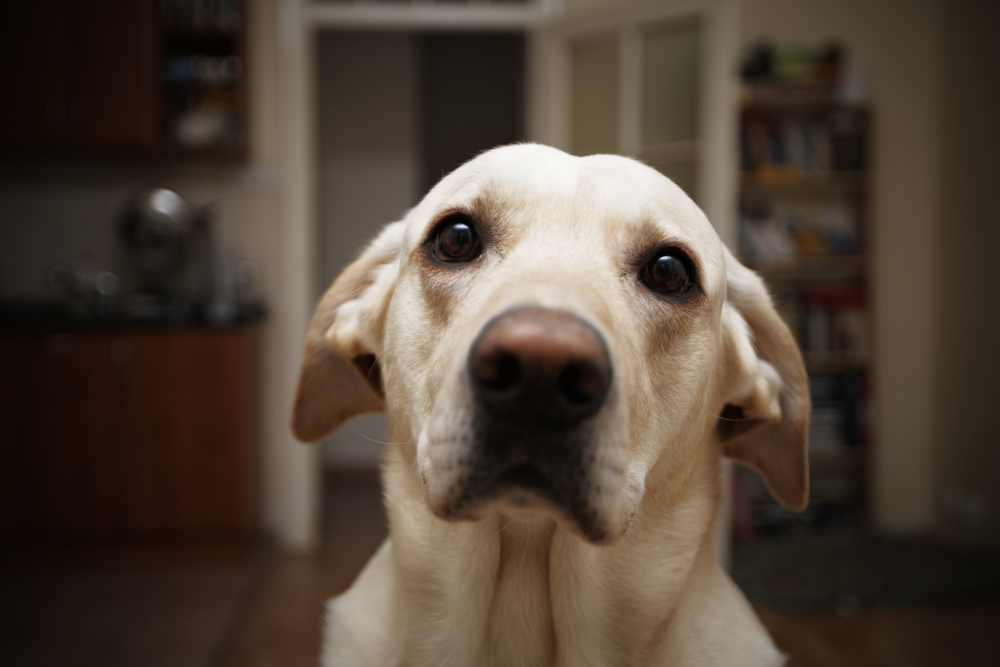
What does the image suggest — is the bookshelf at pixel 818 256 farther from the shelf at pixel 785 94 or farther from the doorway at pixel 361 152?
the doorway at pixel 361 152

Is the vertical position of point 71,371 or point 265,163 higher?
point 265,163

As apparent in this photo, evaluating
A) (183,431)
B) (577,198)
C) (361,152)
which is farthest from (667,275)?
(361,152)

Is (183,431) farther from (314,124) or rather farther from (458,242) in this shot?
(458,242)

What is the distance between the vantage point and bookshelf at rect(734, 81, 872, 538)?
3.78m

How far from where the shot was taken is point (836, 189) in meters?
3.91

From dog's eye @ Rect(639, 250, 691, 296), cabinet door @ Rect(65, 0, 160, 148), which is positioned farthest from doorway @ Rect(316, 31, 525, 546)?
dog's eye @ Rect(639, 250, 691, 296)

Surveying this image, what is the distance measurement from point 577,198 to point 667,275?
0.13 meters

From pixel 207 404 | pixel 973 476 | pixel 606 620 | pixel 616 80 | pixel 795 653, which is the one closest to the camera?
A: pixel 606 620

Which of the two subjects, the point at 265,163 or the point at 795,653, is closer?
the point at 795,653

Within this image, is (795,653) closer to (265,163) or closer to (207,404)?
(207,404)

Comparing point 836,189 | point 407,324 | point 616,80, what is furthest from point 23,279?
point 836,189

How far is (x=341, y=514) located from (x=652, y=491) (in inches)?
138

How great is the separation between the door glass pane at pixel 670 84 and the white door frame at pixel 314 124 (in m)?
0.08

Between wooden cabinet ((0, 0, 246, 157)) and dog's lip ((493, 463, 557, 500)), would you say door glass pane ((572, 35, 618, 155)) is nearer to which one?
wooden cabinet ((0, 0, 246, 157))
